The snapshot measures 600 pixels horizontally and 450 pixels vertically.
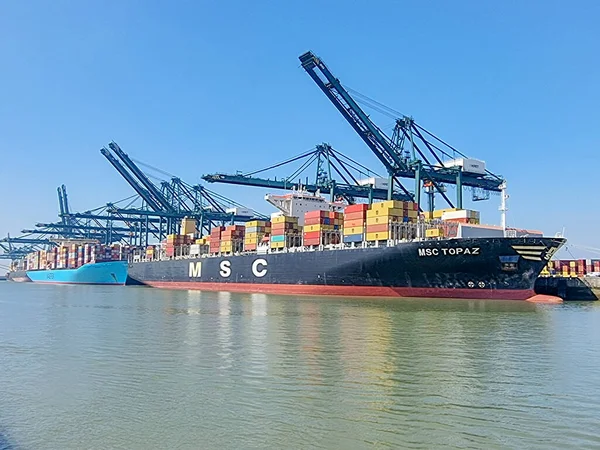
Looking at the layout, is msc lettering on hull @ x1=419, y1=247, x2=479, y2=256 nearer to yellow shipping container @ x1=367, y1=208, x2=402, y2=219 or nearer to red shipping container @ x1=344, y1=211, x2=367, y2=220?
yellow shipping container @ x1=367, y1=208, x2=402, y2=219

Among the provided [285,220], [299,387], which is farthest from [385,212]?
[299,387]

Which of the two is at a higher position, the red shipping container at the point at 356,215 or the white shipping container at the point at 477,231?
the red shipping container at the point at 356,215

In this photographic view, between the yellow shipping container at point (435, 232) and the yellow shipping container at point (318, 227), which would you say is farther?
the yellow shipping container at point (318, 227)

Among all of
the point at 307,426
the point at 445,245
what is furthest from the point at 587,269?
the point at 307,426

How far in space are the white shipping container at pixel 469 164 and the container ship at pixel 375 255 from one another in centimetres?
743

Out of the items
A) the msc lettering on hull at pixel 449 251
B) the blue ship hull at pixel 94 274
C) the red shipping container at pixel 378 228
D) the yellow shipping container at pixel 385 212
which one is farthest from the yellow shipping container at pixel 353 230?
the blue ship hull at pixel 94 274

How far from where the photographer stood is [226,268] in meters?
49.2

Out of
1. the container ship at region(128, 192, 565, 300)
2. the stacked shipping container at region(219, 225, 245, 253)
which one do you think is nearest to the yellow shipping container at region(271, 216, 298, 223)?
the container ship at region(128, 192, 565, 300)

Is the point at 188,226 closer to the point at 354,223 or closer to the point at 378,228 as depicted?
the point at 354,223

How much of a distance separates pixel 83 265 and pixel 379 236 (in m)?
61.3

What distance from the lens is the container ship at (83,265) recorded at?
7500 centimetres

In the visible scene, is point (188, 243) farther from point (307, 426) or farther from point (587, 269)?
point (307, 426)

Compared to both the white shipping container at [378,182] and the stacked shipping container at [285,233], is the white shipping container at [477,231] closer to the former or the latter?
the stacked shipping container at [285,233]

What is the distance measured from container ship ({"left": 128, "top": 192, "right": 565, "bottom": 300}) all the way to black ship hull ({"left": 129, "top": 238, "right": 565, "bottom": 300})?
0.06 metres
